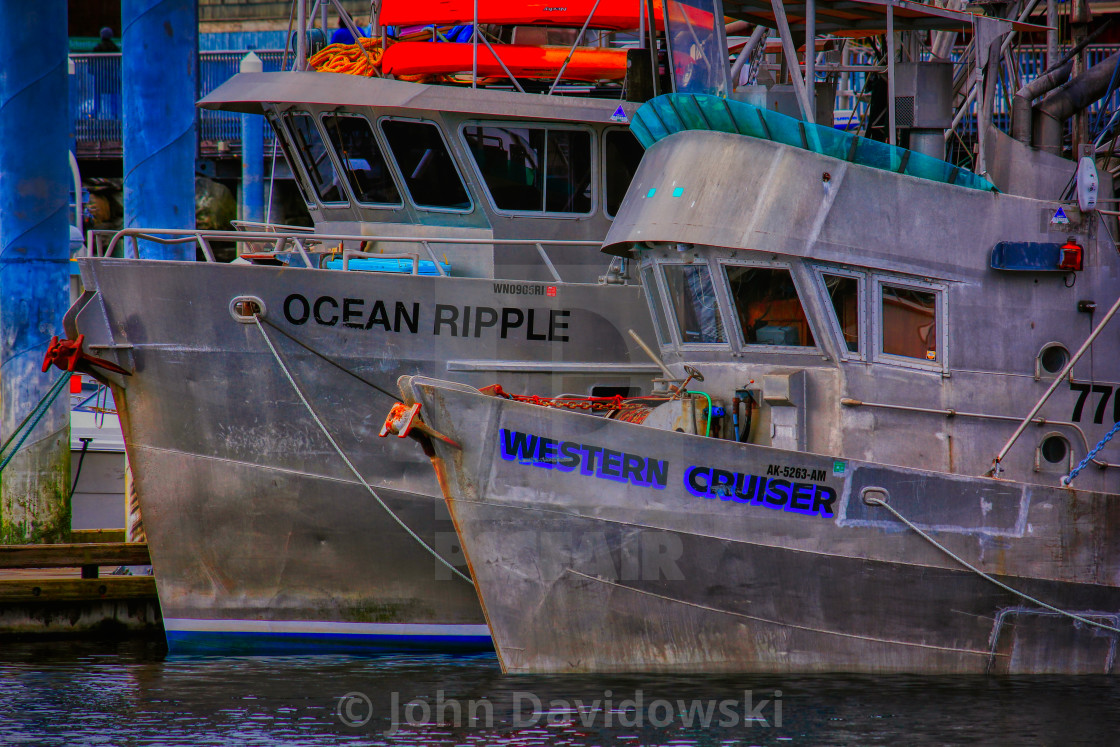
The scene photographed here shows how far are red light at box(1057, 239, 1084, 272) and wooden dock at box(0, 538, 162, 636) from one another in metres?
9.44

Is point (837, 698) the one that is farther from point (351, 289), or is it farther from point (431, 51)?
point (431, 51)

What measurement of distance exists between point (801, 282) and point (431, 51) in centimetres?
598

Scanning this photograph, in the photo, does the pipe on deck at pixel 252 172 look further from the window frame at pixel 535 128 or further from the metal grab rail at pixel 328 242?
the window frame at pixel 535 128

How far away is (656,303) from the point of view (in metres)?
12.3

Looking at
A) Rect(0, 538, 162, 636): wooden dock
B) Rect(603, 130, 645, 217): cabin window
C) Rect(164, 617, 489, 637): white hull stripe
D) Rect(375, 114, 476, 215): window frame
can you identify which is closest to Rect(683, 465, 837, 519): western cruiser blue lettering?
Rect(164, 617, 489, 637): white hull stripe

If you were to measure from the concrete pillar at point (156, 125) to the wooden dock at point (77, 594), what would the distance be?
4.12 meters

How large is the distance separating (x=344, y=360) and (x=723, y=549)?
4.36 m

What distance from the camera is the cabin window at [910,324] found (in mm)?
11219

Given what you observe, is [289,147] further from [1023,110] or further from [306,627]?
[1023,110]

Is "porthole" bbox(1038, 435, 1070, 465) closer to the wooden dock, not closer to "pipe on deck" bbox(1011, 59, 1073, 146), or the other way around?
"pipe on deck" bbox(1011, 59, 1073, 146)

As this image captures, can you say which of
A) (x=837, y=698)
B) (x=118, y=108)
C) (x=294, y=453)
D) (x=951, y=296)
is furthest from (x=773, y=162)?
(x=118, y=108)

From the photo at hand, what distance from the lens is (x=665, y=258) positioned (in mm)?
11852

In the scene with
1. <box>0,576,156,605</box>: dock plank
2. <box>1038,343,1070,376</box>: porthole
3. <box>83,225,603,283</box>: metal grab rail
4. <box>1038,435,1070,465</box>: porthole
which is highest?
<box>83,225,603,283</box>: metal grab rail

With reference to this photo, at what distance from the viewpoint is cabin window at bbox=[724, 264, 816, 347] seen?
1127 cm
